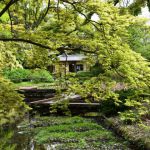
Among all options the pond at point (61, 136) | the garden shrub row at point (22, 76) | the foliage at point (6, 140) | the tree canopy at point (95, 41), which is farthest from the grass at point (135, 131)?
the garden shrub row at point (22, 76)

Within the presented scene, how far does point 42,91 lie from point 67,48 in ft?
56.6

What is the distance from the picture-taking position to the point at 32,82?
36156 mm

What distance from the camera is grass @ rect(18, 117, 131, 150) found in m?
12.1

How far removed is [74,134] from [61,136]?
1.72ft

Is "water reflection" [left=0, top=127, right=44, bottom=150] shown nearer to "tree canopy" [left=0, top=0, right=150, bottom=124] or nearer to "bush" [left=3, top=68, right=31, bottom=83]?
"tree canopy" [left=0, top=0, right=150, bottom=124]

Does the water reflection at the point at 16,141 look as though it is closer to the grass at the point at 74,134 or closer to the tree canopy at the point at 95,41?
the grass at the point at 74,134

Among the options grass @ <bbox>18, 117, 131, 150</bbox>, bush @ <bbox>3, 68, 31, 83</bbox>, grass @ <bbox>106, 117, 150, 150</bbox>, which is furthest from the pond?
bush @ <bbox>3, 68, 31, 83</bbox>

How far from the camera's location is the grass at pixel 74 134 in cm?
1211

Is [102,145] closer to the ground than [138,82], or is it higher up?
closer to the ground

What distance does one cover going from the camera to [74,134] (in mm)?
13695

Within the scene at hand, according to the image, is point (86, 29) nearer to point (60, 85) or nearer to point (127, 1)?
point (60, 85)

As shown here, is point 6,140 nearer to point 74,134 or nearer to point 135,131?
point 74,134

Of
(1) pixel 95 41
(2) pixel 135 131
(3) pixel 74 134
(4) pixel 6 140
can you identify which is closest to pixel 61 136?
(3) pixel 74 134

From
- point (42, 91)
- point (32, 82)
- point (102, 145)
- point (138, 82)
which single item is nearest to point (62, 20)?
point (138, 82)
